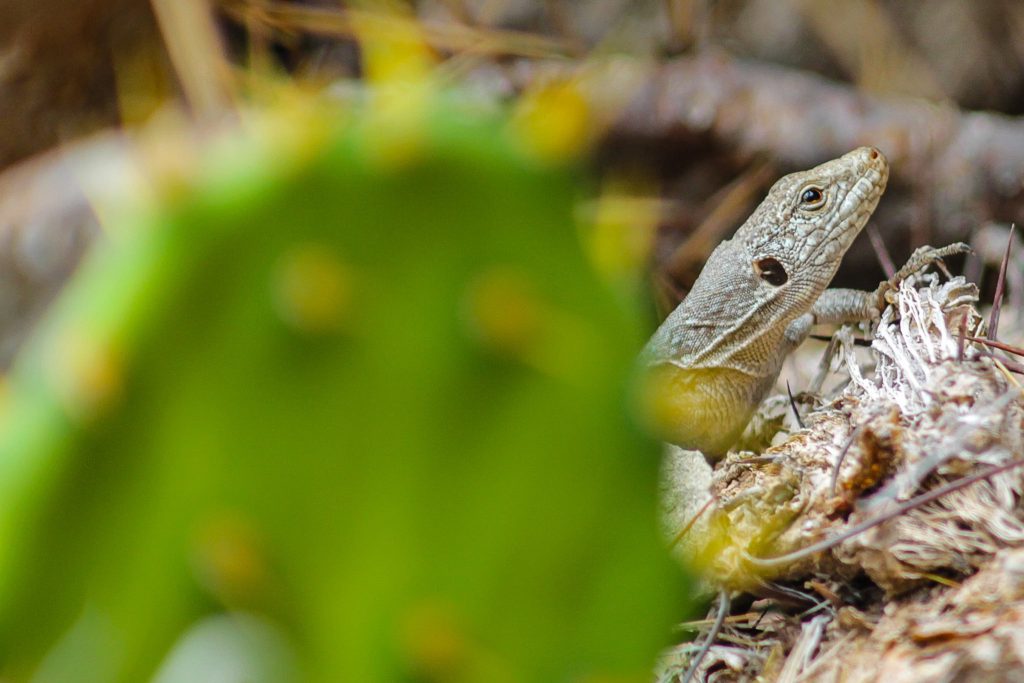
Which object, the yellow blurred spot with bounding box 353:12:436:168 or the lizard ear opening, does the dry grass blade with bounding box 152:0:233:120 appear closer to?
the yellow blurred spot with bounding box 353:12:436:168

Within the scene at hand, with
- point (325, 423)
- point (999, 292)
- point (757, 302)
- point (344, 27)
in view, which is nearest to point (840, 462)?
point (999, 292)

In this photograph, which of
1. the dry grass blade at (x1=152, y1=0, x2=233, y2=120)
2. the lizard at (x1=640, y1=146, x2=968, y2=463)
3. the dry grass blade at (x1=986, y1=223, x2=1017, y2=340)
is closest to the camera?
the dry grass blade at (x1=152, y1=0, x2=233, y2=120)

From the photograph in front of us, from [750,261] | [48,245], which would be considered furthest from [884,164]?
[48,245]

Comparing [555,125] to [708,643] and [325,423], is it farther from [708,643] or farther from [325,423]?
[708,643]

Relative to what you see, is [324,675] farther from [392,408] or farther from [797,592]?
[797,592]

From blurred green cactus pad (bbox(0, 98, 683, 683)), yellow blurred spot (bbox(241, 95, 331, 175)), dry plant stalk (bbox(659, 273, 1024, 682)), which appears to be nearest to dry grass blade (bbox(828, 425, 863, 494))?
dry plant stalk (bbox(659, 273, 1024, 682))
